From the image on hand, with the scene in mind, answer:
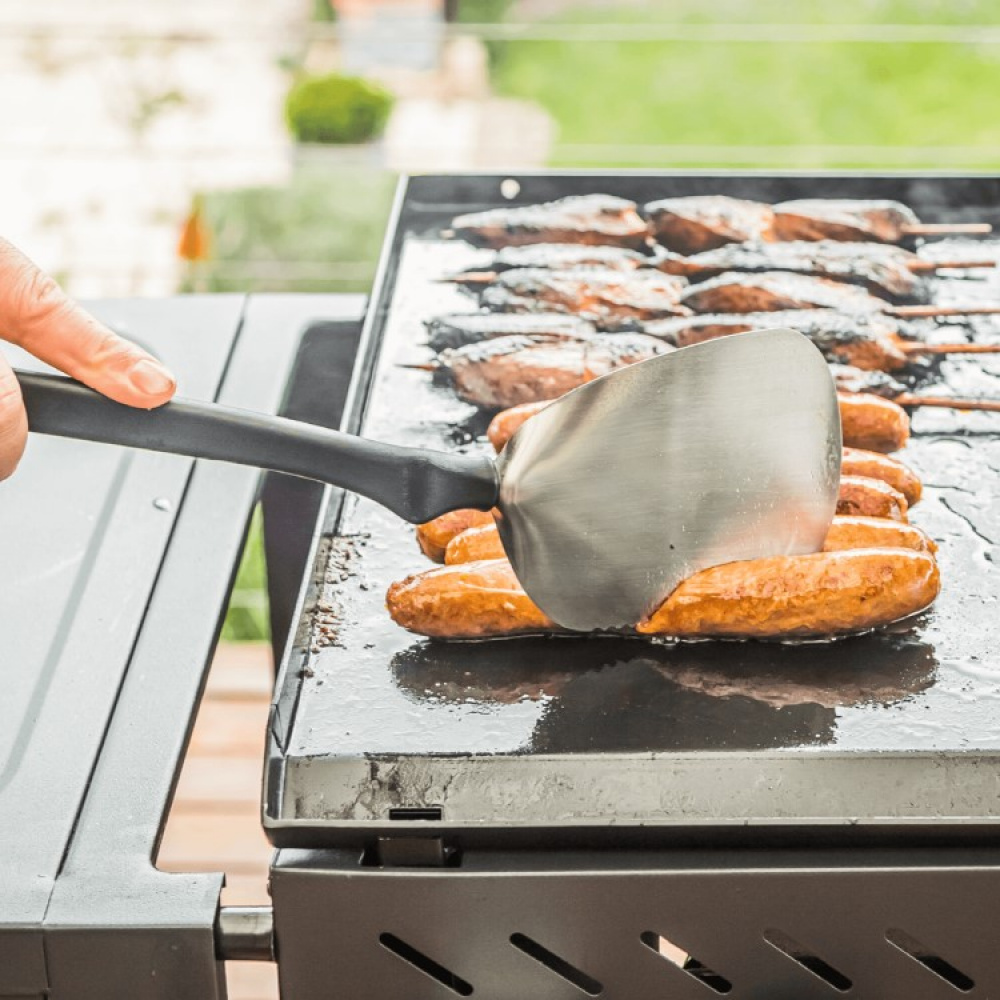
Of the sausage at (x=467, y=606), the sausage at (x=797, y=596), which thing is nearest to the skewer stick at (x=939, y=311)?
the sausage at (x=797, y=596)

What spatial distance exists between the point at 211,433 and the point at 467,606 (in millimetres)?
411

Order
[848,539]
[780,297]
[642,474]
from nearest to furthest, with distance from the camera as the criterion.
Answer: [642,474] → [848,539] → [780,297]

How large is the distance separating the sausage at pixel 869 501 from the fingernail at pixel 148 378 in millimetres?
962

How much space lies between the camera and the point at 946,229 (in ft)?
10.1

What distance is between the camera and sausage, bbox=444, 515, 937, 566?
1.85 metres

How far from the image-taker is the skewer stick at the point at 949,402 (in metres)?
2.37

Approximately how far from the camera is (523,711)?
1.67m

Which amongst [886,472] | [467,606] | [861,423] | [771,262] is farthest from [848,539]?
[771,262]

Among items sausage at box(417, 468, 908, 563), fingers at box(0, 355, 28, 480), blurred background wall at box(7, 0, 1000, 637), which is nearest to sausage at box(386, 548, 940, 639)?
sausage at box(417, 468, 908, 563)

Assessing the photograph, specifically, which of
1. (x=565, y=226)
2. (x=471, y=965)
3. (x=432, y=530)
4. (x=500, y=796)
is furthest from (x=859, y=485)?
(x=565, y=226)

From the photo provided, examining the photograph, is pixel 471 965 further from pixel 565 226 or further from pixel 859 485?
pixel 565 226

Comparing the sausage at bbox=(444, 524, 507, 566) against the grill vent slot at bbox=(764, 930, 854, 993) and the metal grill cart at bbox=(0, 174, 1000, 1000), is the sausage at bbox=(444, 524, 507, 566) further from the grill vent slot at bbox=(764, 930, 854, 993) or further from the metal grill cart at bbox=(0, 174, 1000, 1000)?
the grill vent slot at bbox=(764, 930, 854, 993)

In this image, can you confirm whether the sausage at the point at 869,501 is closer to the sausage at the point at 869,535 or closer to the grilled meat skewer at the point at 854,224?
the sausage at the point at 869,535

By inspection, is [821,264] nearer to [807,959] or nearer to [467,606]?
[467,606]
